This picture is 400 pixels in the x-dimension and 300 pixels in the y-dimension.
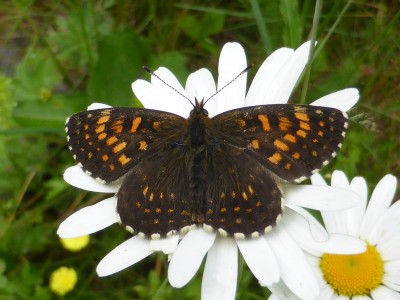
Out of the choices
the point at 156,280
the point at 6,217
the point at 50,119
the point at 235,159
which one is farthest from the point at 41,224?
the point at 235,159

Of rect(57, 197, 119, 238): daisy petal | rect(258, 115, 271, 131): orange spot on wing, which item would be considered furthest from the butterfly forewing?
rect(57, 197, 119, 238): daisy petal

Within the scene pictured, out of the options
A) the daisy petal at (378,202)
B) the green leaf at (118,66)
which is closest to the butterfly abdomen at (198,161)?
the daisy petal at (378,202)

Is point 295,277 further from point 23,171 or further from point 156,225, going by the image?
point 23,171

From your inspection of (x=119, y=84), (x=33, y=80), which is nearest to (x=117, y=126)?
(x=119, y=84)

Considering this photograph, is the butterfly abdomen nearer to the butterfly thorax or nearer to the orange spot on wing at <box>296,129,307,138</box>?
the butterfly thorax

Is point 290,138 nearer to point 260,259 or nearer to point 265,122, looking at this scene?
point 265,122

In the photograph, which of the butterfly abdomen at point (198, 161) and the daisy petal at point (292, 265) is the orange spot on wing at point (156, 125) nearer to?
the butterfly abdomen at point (198, 161)
